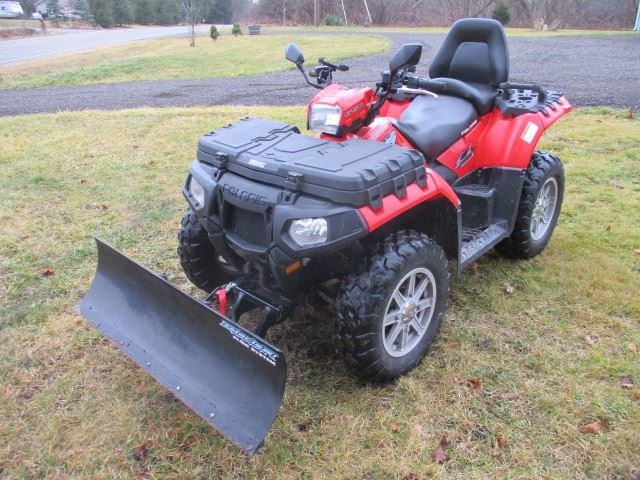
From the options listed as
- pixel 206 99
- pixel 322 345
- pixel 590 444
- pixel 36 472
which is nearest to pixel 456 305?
pixel 322 345

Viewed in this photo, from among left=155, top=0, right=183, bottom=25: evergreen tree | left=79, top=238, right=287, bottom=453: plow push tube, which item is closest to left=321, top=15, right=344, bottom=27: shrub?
left=155, top=0, right=183, bottom=25: evergreen tree

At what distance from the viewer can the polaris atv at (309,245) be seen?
245 centimetres

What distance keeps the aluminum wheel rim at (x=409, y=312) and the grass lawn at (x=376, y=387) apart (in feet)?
0.62

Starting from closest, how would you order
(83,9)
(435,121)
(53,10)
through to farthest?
(435,121)
(83,9)
(53,10)

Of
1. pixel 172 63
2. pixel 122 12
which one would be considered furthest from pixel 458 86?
pixel 122 12

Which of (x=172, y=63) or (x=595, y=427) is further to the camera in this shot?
(x=172, y=63)

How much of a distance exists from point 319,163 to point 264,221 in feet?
1.19

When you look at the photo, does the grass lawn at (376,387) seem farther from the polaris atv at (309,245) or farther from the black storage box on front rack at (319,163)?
the black storage box on front rack at (319,163)

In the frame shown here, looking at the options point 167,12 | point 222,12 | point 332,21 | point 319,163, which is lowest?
point 222,12

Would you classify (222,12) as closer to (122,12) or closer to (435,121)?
(122,12)

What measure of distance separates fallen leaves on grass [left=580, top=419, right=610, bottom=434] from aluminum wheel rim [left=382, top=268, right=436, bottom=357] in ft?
2.87

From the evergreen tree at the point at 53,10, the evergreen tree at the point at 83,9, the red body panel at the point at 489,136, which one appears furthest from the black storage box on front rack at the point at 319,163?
the evergreen tree at the point at 53,10

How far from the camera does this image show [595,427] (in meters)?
2.63

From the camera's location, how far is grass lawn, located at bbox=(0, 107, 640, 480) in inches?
98.4
